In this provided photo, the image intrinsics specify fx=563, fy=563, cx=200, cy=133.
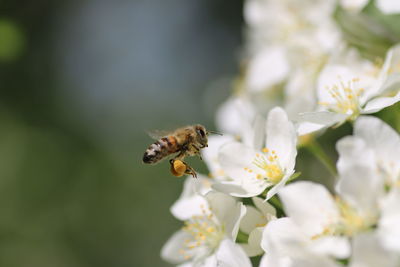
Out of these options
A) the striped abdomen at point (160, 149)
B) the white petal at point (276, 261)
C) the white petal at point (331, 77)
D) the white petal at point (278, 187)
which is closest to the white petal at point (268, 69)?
the white petal at point (331, 77)

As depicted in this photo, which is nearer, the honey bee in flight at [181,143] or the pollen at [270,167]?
the pollen at [270,167]

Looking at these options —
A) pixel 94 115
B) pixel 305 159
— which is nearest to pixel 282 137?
pixel 305 159

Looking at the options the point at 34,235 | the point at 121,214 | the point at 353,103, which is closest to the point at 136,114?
the point at 121,214

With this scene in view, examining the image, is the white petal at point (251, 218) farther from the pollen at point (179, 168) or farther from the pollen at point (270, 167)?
the pollen at point (179, 168)

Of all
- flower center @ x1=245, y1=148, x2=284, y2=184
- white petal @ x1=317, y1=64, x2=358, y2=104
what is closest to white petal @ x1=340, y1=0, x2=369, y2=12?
white petal @ x1=317, y1=64, x2=358, y2=104

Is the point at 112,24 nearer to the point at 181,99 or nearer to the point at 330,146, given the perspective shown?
the point at 181,99

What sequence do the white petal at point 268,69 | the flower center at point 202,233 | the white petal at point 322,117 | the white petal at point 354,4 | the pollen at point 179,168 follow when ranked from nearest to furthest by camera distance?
1. the white petal at point 322,117
2. the flower center at point 202,233
3. the pollen at point 179,168
4. the white petal at point 354,4
5. the white petal at point 268,69
